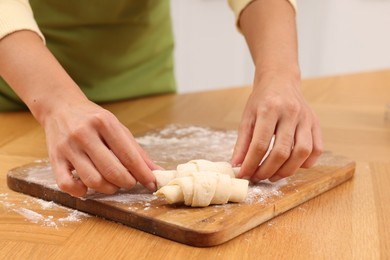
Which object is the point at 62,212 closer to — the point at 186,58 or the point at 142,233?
the point at 142,233

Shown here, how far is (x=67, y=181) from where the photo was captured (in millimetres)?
833

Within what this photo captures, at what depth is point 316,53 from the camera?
305 centimetres

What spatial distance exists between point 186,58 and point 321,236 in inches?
91.3

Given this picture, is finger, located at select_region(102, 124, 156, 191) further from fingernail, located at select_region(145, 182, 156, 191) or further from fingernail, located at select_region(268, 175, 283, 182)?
fingernail, located at select_region(268, 175, 283, 182)

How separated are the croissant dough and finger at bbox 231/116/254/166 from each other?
0.09 m

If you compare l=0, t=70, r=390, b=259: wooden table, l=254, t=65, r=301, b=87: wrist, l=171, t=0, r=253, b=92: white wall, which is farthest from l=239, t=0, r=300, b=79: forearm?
l=171, t=0, r=253, b=92: white wall

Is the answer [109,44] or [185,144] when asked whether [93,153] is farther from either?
[109,44]

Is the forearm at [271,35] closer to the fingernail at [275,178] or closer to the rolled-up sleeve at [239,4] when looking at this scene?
the rolled-up sleeve at [239,4]

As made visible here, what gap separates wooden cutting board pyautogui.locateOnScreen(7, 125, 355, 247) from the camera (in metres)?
0.77

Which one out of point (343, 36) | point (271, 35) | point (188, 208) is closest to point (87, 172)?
point (188, 208)

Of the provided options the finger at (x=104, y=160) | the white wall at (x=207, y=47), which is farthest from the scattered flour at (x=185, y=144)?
the white wall at (x=207, y=47)

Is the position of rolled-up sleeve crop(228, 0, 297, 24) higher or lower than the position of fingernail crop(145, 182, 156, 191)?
higher

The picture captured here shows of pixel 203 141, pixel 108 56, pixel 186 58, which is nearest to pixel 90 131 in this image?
pixel 203 141

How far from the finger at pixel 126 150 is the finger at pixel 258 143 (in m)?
0.15
